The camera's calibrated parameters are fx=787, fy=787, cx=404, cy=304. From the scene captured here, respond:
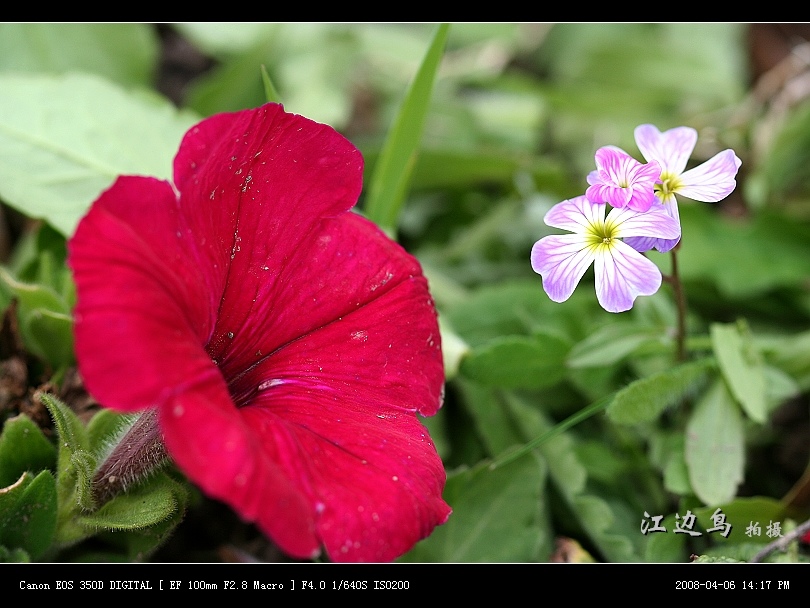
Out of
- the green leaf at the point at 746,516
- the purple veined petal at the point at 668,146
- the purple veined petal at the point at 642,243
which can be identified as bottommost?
the green leaf at the point at 746,516

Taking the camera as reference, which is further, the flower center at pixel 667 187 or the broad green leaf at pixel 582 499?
the broad green leaf at pixel 582 499

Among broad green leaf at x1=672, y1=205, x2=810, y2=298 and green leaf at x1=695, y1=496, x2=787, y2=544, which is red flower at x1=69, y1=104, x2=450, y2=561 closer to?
green leaf at x1=695, y1=496, x2=787, y2=544

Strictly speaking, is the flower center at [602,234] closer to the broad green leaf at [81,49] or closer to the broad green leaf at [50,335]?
the broad green leaf at [50,335]

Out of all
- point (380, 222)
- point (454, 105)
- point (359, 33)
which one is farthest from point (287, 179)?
point (359, 33)

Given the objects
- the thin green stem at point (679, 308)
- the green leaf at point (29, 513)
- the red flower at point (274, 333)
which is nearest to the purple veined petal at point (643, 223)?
the thin green stem at point (679, 308)

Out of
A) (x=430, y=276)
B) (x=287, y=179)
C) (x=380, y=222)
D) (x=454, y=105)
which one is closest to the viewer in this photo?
(x=287, y=179)
